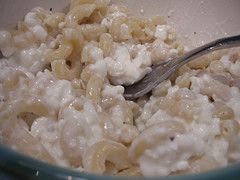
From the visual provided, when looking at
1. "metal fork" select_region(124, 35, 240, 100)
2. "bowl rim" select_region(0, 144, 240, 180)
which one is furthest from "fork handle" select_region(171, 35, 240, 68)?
"bowl rim" select_region(0, 144, 240, 180)

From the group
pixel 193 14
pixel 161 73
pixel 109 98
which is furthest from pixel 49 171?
pixel 193 14

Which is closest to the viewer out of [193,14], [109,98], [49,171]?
[49,171]

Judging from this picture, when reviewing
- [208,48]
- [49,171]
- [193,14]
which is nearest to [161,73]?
[208,48]

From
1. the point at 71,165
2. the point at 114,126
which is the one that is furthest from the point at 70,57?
the point at 71,165

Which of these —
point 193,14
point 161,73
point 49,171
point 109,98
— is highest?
point 193,14

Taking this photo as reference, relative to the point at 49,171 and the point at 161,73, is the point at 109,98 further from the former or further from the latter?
the point at 49,171

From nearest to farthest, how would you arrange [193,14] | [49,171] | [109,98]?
[49,171] → [109,98] → [193,14]

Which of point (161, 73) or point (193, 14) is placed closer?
point (161, 73)

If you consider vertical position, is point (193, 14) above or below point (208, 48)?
above
